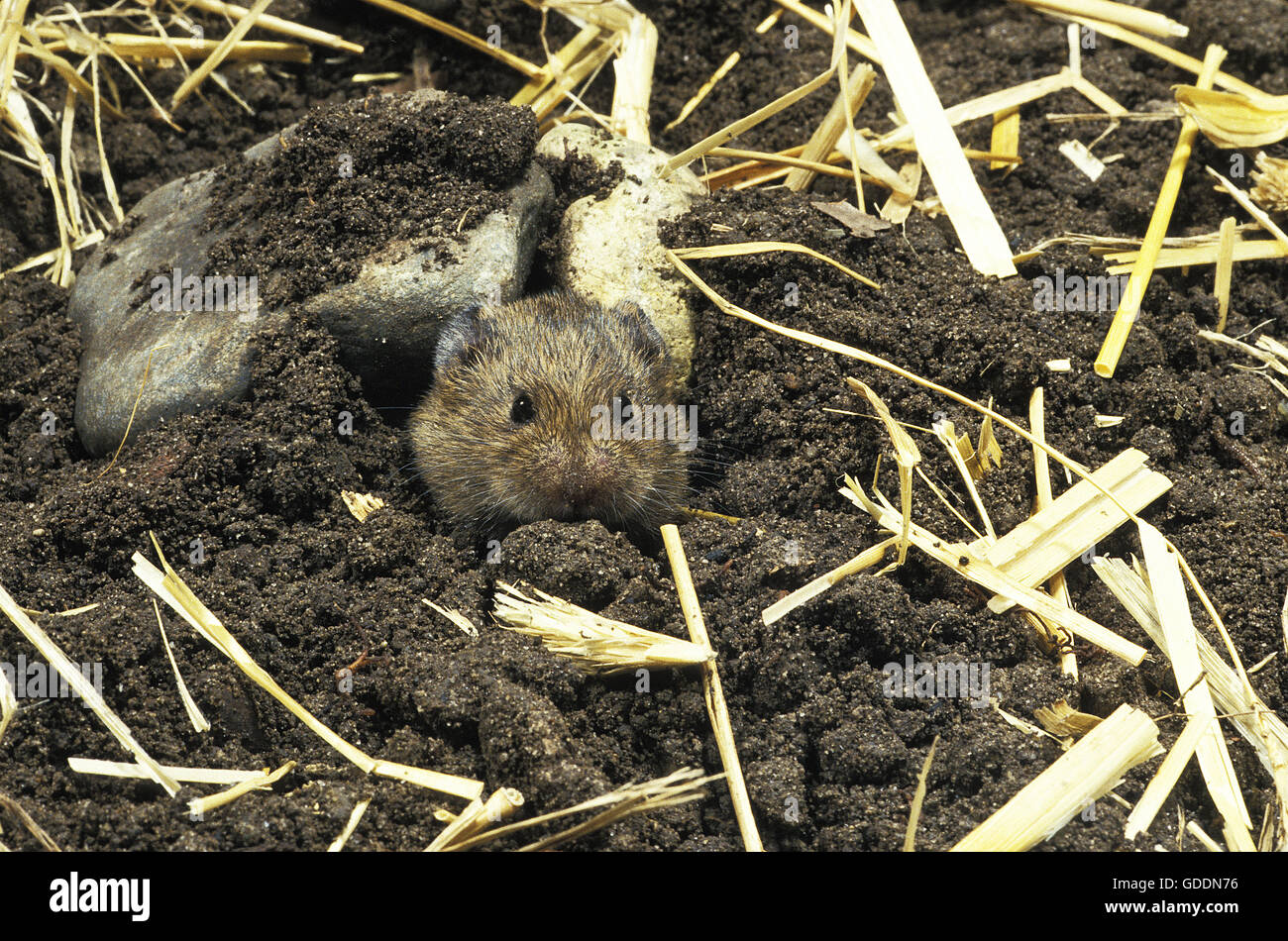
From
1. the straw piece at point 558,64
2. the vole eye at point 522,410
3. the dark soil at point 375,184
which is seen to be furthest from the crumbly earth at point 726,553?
the straw piece at point 558,64

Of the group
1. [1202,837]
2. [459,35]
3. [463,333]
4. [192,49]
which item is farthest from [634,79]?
[1202,837]

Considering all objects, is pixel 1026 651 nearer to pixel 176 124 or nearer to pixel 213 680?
pixel 213 680

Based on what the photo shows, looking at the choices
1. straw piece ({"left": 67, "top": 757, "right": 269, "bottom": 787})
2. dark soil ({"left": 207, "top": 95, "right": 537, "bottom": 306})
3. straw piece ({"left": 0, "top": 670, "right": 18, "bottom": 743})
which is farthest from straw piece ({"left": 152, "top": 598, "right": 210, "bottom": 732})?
dark soil ({"left": 207, "top": 95, "right": 537, "bottom": 306})

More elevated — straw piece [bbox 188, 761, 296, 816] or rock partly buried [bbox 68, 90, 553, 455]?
rock partly buried [bbox 68, 90, 553, 455]

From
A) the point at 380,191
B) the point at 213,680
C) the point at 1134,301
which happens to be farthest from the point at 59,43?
the point at 1134,301

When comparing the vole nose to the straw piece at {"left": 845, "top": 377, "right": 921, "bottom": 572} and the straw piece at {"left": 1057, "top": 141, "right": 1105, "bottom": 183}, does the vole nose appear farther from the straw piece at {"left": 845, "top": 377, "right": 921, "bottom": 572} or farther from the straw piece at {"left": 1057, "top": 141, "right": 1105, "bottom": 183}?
the straw piece at {"left": 1057, "top": 141, "right": 1105, "bottom": 183}
